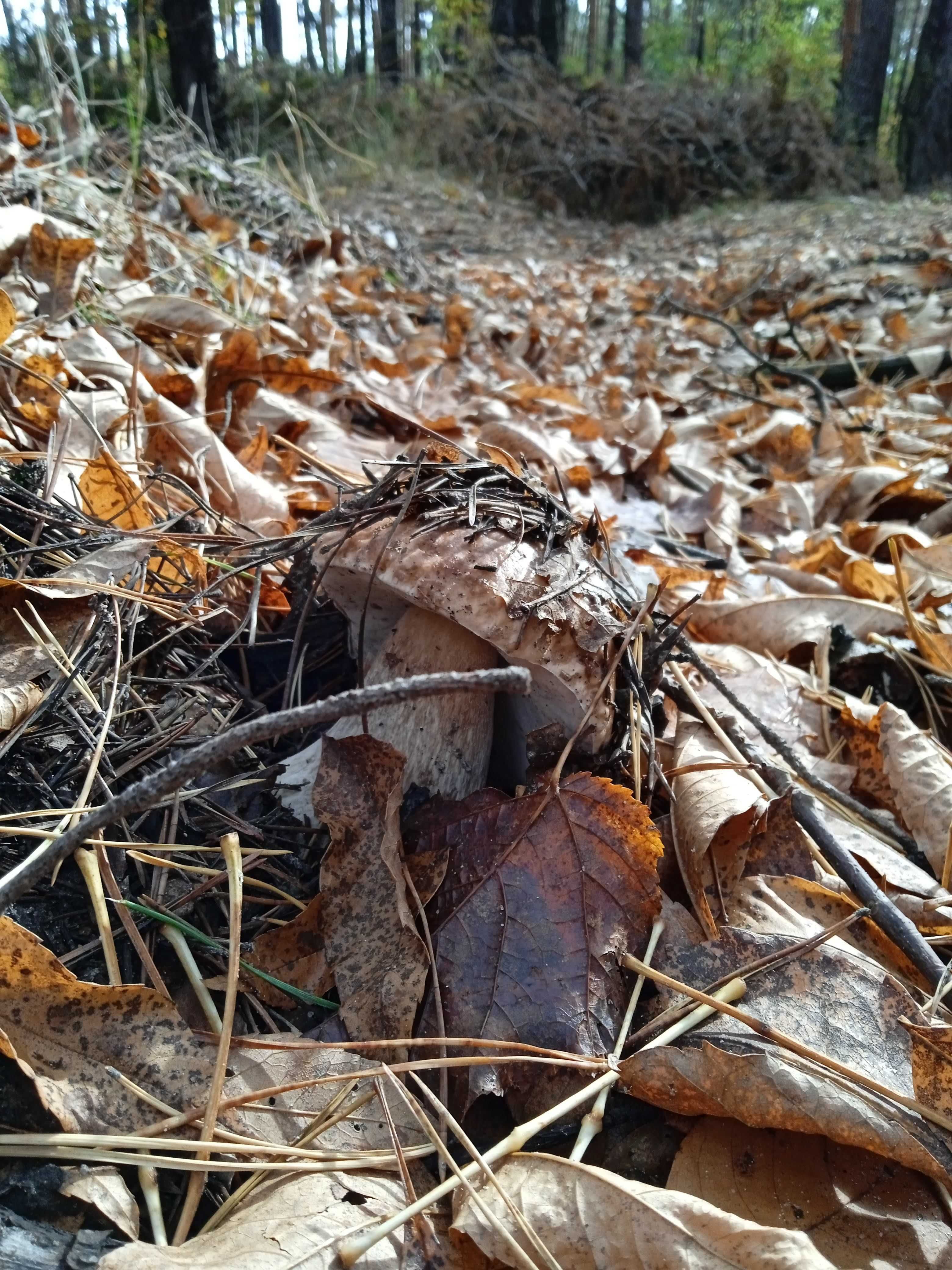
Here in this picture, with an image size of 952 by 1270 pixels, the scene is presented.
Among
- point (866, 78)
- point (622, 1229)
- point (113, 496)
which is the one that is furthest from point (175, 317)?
point (866, 78)

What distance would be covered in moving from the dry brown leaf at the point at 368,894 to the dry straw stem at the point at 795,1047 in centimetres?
34

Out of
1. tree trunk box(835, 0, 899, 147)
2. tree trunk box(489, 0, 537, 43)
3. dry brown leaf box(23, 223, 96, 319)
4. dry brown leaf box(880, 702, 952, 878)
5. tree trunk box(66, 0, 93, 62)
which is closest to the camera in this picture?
dry brown leaf box(880, 702, 952, 878)

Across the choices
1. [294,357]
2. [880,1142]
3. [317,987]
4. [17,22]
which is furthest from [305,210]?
[880,1142]

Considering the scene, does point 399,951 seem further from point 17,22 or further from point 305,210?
point 17,22

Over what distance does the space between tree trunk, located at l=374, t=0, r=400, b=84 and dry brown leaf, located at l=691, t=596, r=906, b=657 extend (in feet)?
52.7

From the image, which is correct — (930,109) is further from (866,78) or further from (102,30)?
(102,30)

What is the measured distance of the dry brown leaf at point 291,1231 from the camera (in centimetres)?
89

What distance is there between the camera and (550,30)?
611 inches

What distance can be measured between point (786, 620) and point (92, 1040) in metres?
1.99

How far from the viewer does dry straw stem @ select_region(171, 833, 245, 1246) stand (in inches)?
38.9

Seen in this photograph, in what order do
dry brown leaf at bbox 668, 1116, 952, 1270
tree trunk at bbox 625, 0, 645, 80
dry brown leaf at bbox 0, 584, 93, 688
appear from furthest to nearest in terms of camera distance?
tree trunk at bbox 625, 0, 645, 80, dry brown leaf at bbox 0, 584, 93, 688, dry brown leaf at bbox 668, 1116, 952, 1270

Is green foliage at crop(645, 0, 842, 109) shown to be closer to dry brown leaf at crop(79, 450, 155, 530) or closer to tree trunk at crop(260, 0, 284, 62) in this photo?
tree trunk at crop(260, 0, 284, 62)

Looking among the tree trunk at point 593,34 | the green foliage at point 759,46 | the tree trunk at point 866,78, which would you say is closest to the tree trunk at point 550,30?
the green foliage at point 759,46

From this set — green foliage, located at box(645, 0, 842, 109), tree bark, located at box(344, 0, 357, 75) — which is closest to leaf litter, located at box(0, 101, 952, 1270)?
green foliage, located at box(645, 0, 842, 109)
